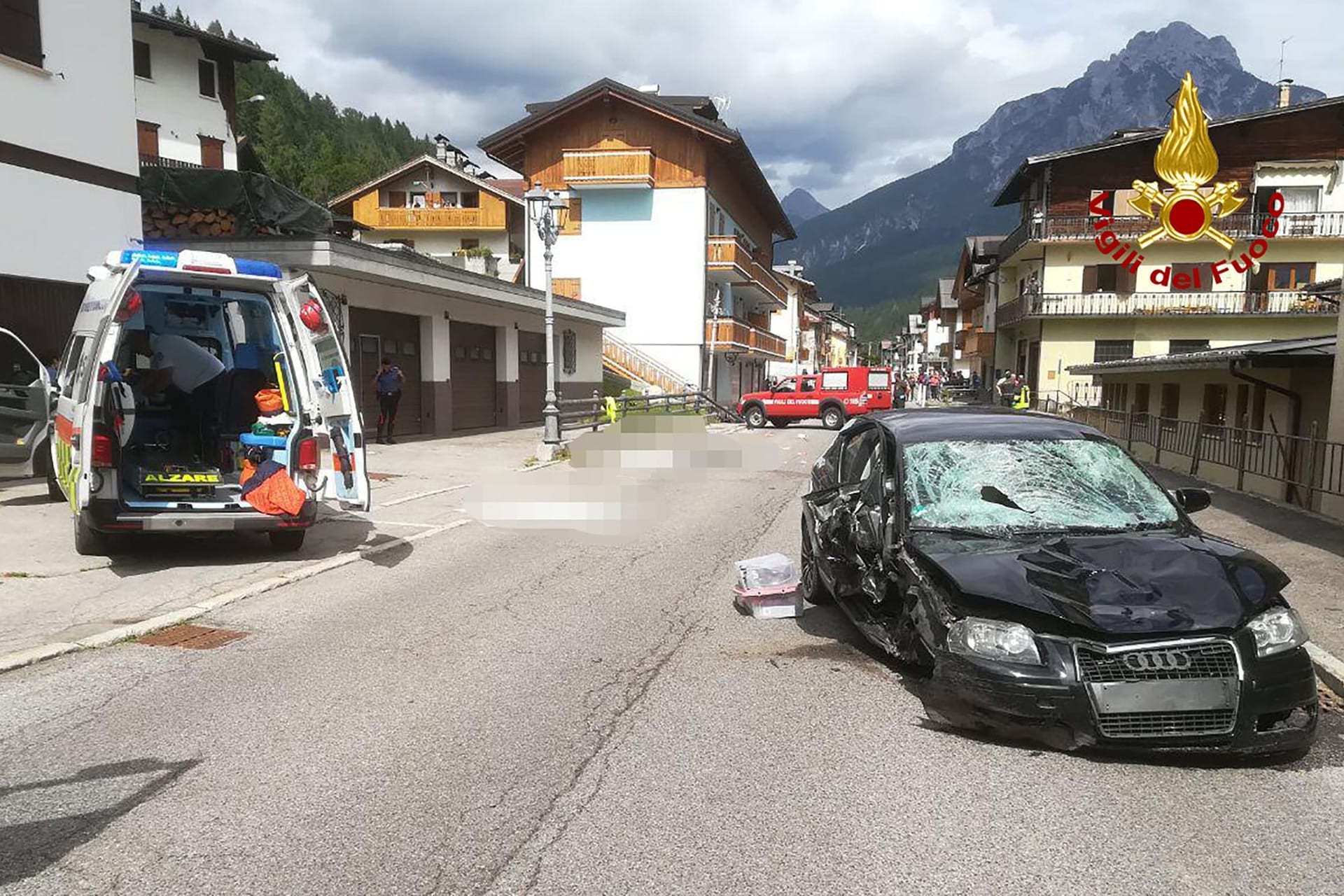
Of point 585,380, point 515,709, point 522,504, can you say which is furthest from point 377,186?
point 515,709

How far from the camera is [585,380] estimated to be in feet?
99.1

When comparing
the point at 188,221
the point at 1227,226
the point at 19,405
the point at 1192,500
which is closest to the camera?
the point at 1192,500

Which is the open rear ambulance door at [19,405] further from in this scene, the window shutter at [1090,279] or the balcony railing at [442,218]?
the window shutter at [1090,279]

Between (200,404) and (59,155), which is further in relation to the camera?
(59,155)

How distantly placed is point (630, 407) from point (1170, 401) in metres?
15.7

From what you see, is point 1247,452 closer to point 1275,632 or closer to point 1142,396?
point 1142,396

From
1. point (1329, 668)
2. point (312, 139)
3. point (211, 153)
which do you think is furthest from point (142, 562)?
point (312, 139)

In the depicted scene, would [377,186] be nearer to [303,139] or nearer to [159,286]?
[303,139]

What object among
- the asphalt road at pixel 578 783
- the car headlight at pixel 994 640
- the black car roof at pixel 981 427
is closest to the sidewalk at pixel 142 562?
the asphalt road at pixel 578 783

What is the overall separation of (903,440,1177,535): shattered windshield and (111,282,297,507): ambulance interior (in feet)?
18.0

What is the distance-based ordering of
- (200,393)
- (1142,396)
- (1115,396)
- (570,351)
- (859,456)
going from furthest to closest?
(570,351)
(1115,396)
(1142,396)
(200,393)
(859,456)

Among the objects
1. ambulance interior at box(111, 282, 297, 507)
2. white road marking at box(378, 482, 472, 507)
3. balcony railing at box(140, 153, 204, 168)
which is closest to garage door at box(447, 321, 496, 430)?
white road marking at box(378, 482, 472, 507)

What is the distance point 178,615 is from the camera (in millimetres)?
6043

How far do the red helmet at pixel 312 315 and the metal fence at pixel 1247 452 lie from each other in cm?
696
